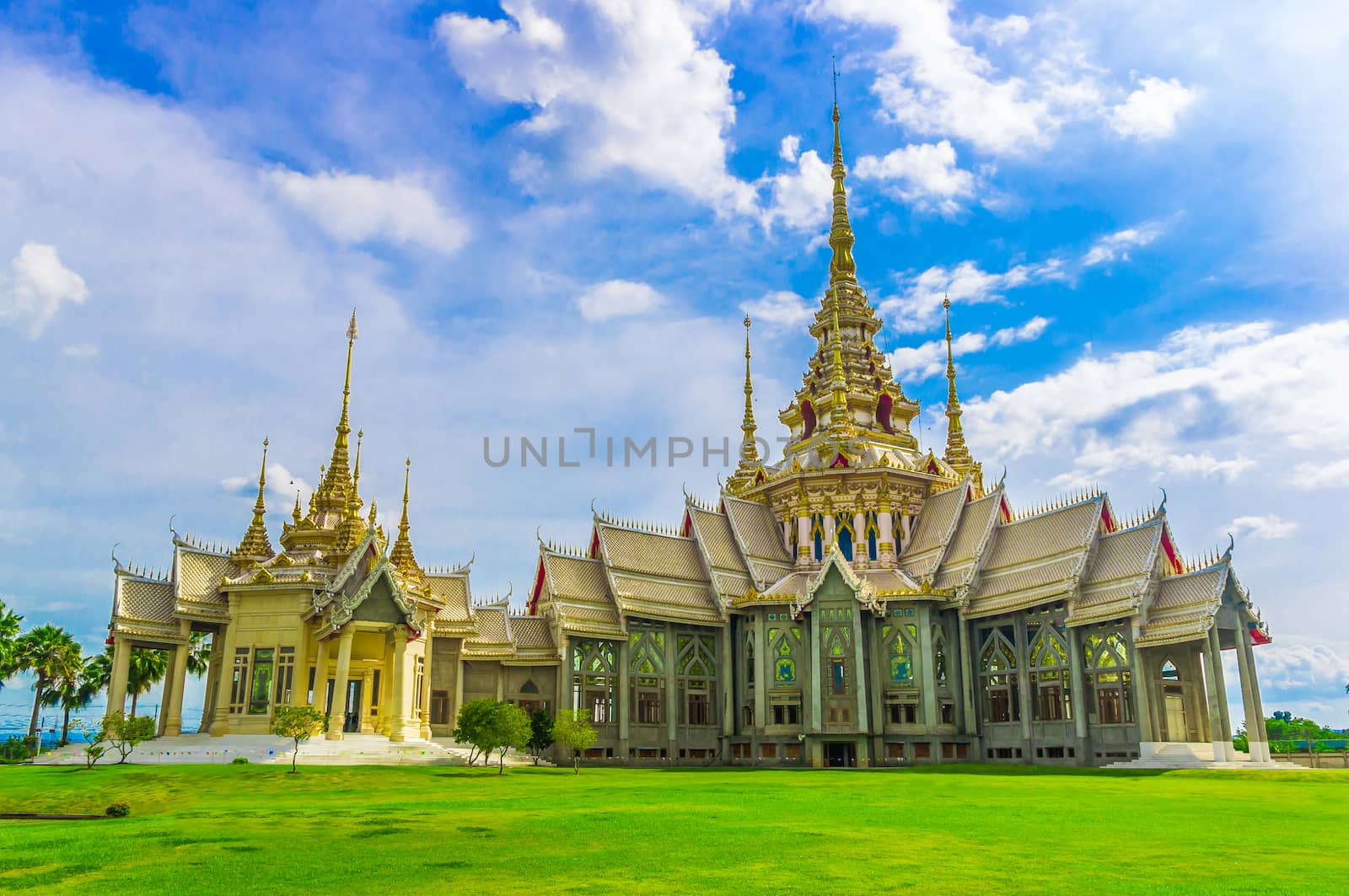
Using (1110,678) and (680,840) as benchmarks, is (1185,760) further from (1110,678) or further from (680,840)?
(680,840)

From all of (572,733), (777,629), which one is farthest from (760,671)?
(572,733)

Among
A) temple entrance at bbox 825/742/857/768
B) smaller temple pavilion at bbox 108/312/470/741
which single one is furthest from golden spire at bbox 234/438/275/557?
temple entrance at bbox 825/742/857/768

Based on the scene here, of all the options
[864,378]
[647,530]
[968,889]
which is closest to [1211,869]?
[968,889]

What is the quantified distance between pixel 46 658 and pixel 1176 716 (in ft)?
157

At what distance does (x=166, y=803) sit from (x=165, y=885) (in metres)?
13.2

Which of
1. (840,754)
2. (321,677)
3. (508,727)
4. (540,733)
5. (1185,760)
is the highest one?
(321,677)

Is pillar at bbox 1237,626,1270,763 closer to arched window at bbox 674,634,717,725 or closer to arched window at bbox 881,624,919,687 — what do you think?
arched window at bbox 881,624,919,687

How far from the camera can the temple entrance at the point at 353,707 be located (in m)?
38.2

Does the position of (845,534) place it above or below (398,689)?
above

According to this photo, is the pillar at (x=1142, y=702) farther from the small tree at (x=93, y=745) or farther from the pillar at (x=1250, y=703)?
the small tree at (x=93, y=745)

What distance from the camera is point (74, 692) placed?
154 ft

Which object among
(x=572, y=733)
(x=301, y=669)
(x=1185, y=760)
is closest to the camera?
(x=1185, y=760)

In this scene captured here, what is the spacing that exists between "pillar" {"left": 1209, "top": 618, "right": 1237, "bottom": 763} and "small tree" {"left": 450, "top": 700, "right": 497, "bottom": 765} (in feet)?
76.8

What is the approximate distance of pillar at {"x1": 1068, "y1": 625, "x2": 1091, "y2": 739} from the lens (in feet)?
121
